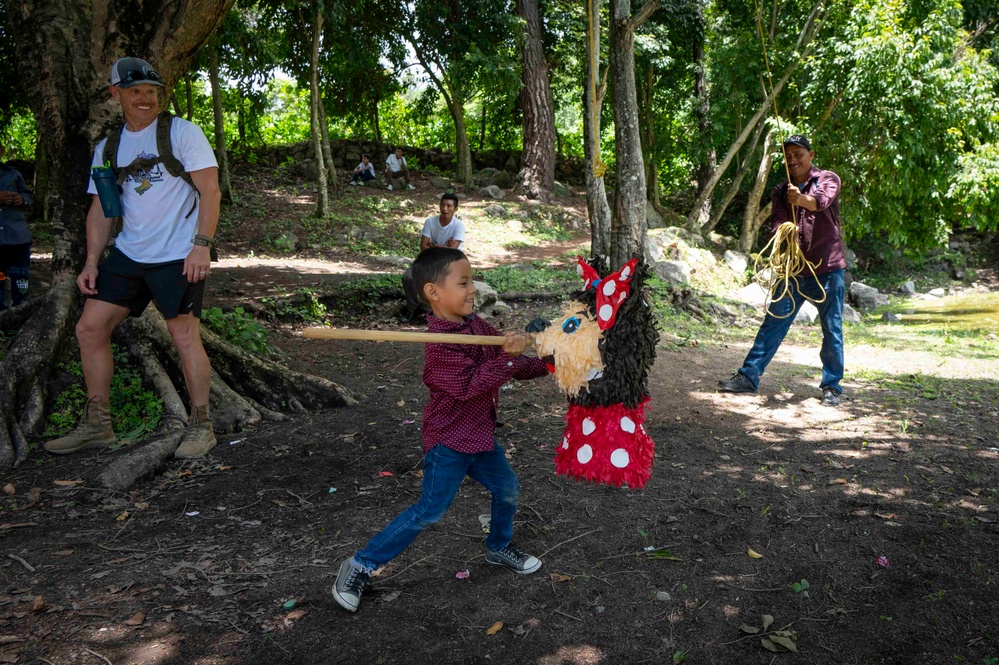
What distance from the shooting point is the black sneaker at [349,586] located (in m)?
2.65

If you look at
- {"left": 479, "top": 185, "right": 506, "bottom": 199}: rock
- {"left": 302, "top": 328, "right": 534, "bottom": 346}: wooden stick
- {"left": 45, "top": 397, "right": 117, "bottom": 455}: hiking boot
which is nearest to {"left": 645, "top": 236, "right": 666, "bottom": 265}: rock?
{"left": 479, "top": 185, "right": 506, "bottom": 199}: rock

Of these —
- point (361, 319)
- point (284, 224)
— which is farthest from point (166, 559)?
point (284, 224)

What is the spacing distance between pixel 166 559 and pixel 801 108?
15370mm

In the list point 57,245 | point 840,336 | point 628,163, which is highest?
point 628,163

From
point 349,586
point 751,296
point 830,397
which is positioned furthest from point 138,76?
point 751,296

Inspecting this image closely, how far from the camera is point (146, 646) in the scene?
2445mm

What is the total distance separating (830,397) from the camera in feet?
17.6

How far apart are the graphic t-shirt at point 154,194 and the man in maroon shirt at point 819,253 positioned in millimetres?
3854

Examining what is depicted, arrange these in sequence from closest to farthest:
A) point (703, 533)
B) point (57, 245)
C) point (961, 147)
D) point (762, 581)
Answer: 1. point (762, 581)
2. point (703, 533)
3. point (57, 245)
4. point (961, 147)

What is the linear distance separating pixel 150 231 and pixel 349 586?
7.09ft

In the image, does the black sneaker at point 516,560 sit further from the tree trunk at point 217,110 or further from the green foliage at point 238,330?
the tree trunk at point 217,110

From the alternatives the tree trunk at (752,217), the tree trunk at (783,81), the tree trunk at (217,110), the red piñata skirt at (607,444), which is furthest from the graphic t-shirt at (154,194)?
the tree trunk at (752,217)

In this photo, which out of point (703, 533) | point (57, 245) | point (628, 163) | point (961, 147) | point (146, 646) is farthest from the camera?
point (961, 147)

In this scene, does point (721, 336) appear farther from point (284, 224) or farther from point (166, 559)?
point (284, 224)
